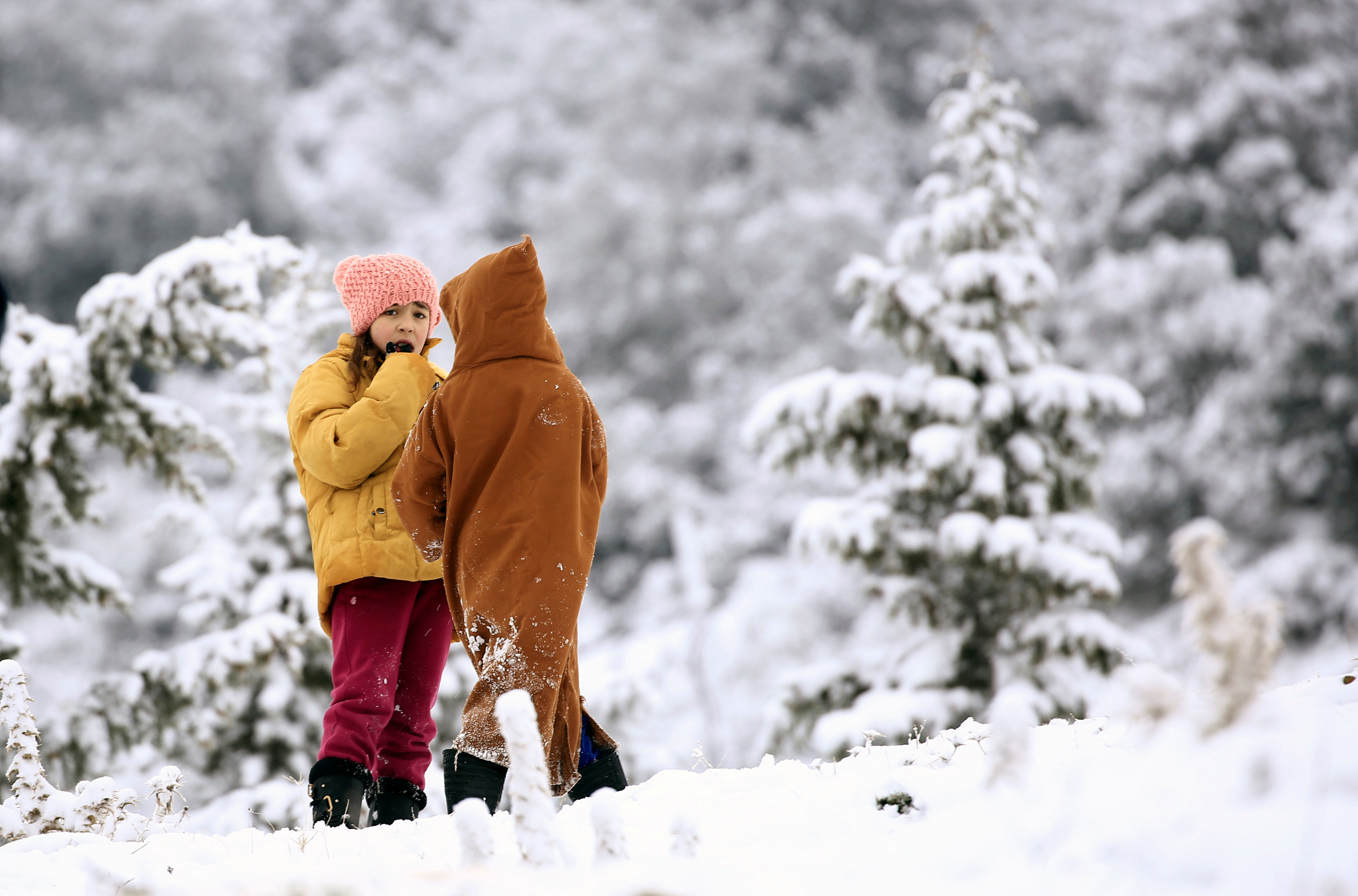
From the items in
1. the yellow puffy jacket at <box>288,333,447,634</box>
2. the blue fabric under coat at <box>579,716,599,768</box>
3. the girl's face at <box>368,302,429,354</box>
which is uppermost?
the girl's face at <box>368,302,429,354</box>

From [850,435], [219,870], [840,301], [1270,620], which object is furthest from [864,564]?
[840,301]

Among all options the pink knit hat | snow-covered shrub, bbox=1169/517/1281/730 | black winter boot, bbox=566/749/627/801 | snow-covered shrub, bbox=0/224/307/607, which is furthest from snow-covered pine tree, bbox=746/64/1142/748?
snow-covered shrub, bbox=1169/517/1281/730

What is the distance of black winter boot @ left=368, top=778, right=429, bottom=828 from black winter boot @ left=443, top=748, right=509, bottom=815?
39 cm

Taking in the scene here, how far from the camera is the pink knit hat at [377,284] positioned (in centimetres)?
309

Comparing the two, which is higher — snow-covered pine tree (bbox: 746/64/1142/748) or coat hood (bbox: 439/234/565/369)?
snow-covered pine tree (bbox: 746/64/1142/748)

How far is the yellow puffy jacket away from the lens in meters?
2.78

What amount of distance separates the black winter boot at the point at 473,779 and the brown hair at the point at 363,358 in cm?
116

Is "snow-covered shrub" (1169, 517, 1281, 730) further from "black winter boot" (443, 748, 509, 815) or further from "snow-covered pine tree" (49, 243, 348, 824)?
"snow-covered pine tree" (49, 243, 348, 824)

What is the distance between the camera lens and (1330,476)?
12.9 m

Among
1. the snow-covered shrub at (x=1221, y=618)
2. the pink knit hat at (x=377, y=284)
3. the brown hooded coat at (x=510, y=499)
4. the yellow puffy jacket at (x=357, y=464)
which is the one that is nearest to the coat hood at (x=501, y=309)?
the brown hooded coat at (x=510, y=499)

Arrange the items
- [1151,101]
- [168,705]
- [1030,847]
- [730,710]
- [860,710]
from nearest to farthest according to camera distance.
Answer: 1. [1030,847]
2. [168,705]
3. [860,710]
4. [1151,101]
5. [730,710]

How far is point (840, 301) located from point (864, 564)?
1461 cm

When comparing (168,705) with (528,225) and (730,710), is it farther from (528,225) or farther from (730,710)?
(528,225)

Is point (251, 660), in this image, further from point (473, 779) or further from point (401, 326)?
point (473, 779)
